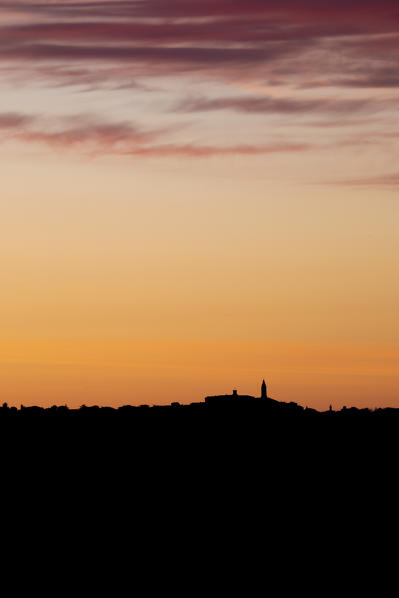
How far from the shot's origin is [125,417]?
177 m

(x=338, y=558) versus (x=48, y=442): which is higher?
(x=48, y=442)

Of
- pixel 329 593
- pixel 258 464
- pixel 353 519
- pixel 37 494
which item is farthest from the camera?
pixel 258 464

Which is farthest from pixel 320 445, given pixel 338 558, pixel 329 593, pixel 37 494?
pixel 329 593

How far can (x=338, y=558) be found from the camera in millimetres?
98688

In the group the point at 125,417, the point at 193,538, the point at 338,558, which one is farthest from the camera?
the point at 125,417

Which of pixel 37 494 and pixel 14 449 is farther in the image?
pixel 14 449

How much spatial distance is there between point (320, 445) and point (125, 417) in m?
31.1

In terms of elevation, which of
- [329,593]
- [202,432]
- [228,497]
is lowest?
[329,593]

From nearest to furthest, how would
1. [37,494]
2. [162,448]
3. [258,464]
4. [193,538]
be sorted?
[193,538]
[37,494]
[258,464]
[162,448]

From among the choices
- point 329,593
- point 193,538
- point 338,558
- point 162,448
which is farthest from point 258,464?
point 329,593

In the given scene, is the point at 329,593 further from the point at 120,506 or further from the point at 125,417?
the point at 125,417

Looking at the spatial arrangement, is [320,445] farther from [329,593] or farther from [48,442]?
[329,593]

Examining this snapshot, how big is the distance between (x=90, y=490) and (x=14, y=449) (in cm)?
2165

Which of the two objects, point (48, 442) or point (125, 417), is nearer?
point (48, 442)
